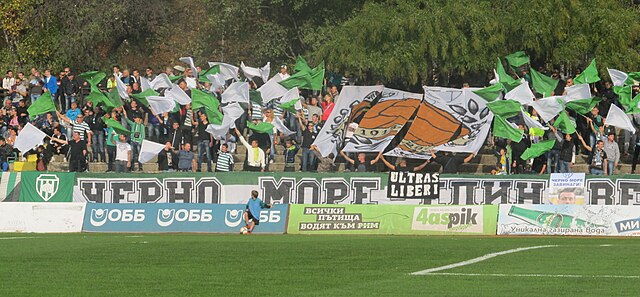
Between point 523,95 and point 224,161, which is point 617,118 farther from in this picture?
point 224,161

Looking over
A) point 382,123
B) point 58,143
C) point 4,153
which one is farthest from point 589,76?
point 4,153

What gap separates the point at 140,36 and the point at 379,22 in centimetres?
1830

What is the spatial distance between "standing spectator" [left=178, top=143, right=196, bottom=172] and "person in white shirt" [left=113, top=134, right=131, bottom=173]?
1.73 meters

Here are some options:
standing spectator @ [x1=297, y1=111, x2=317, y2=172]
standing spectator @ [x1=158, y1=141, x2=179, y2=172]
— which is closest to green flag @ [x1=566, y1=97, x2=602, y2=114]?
standing spectator @ [x1=297, y1=111, x2=317, y2=172]

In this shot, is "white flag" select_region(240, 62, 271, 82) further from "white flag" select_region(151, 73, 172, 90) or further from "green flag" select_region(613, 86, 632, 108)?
"green flag" select_region(613, 86, 632, 108)

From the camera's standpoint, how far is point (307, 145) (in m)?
38.6

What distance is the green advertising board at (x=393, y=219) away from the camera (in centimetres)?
3519

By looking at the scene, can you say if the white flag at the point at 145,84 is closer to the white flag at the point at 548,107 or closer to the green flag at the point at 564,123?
the white flag at the point at 548,107

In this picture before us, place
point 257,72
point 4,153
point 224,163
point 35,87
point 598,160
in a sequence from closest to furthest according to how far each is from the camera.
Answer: point 598,160
point 224,163
point 4,153
point 257,72
point 35,87

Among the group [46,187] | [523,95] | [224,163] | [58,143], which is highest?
[523,95]

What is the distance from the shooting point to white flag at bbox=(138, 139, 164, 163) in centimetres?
3875

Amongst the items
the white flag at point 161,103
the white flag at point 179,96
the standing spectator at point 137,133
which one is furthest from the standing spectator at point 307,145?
the standing spectator at point 137,133

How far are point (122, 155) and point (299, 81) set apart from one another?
6192 millimetres

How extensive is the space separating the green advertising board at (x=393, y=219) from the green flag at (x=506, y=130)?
2259 mm
